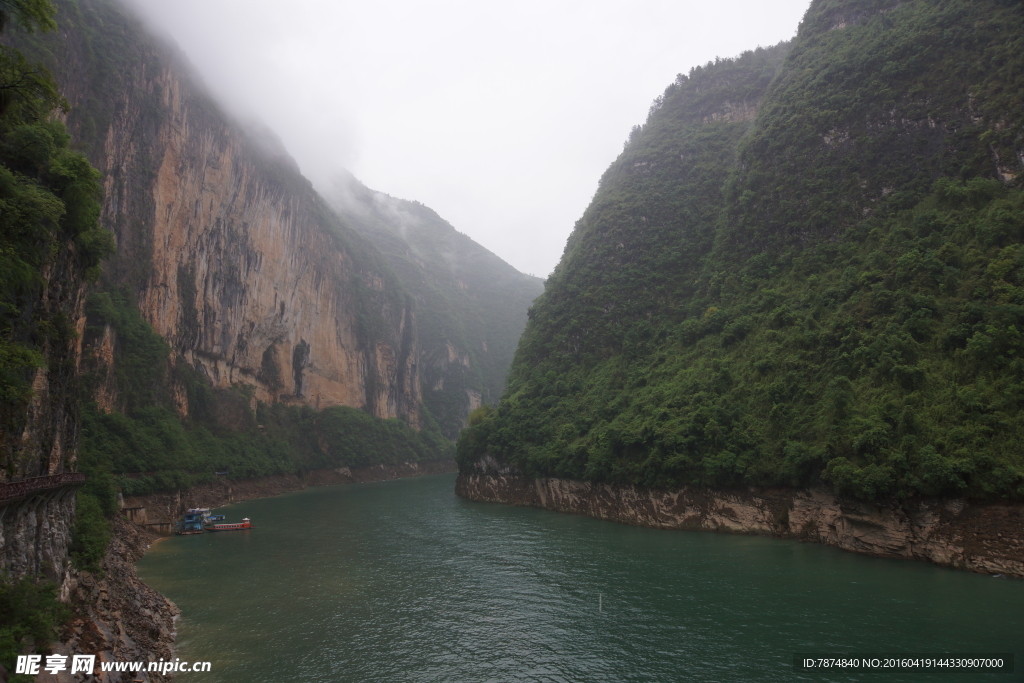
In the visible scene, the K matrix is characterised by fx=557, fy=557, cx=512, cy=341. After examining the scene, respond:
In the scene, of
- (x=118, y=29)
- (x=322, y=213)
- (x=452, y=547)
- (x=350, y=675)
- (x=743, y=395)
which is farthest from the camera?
(x=322, y=213)

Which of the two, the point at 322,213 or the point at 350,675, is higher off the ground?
the point at 322,213

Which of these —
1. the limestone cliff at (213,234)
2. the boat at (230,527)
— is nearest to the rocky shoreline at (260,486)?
the boat at (230,527)

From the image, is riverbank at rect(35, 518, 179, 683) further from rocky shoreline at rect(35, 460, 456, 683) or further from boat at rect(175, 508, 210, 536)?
boat at rect(175, 508, 210, 536)

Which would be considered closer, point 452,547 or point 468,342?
point 452,547

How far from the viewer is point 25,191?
642 inches

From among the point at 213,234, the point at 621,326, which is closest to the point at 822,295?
the point at 621,326

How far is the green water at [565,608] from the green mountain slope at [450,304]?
95.5m

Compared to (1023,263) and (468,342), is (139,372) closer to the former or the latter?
(1023,263)

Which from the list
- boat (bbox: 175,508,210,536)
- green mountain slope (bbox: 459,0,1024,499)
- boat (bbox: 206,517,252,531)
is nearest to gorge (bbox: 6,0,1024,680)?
green mountain slope (bbox: 459,0,1024,499)

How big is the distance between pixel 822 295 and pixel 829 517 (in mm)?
17734

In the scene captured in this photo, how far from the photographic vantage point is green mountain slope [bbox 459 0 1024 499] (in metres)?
29.5

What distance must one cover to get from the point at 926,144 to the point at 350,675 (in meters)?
52.8

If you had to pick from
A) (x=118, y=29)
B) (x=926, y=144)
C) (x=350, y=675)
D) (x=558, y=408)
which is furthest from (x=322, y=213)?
(x=350, y=675)

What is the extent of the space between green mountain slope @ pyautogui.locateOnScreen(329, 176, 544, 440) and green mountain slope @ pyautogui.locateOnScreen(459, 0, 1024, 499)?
68.4 metres
